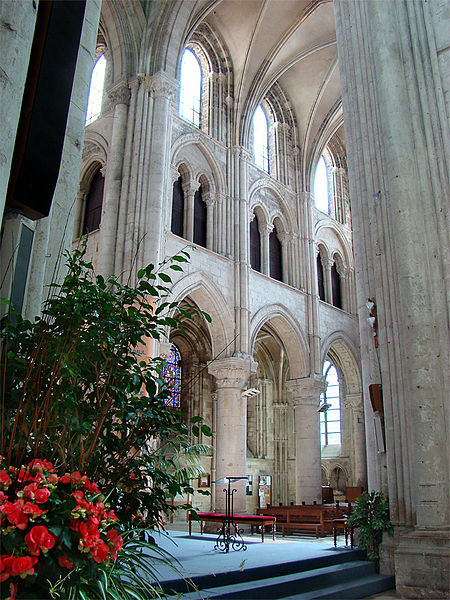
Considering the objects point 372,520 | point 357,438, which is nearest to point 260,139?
point 357,438

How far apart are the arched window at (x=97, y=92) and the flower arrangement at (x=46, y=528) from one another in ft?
55.3

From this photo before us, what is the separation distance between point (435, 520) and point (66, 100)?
5210 mm

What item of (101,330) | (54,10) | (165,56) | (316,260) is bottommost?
(101,330)

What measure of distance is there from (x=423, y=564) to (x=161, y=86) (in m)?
13.5

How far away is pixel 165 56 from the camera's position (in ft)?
51.4

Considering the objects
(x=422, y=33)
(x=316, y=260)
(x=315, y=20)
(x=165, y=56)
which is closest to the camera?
(x=422, y=33)

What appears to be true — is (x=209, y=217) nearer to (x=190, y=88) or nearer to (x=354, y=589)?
(x=190, y=88)

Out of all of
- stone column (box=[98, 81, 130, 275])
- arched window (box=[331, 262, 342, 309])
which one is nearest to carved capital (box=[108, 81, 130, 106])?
stone column (box=[98, 81, 130, 275])

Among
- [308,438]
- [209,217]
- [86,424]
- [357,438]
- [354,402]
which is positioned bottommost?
[86,424]

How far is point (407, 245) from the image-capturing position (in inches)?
254

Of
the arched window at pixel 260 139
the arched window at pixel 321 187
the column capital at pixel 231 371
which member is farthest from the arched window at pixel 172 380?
the arched window at pixel 321 187

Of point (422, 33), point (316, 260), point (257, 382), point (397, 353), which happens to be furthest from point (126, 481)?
point (257, 382)

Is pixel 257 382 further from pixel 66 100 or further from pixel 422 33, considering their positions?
pixel 66 100

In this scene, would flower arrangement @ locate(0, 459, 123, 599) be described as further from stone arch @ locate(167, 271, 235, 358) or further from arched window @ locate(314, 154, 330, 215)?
arched window @ locate(314, 154, 330, 215)
